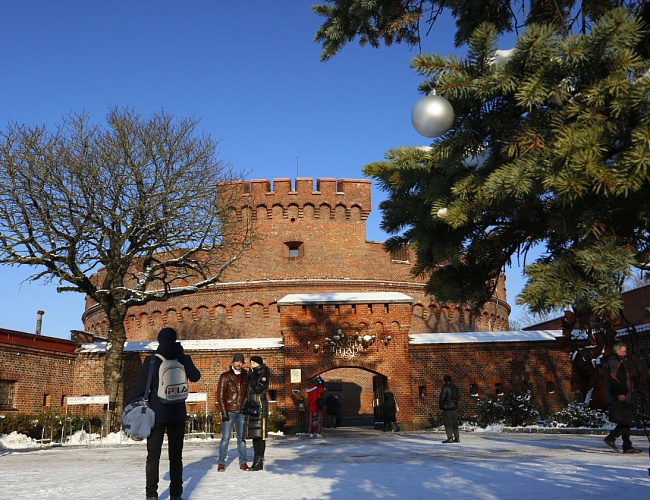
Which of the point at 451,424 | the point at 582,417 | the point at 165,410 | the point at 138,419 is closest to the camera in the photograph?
the point at 138,419

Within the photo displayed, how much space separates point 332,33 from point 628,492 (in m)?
4.86

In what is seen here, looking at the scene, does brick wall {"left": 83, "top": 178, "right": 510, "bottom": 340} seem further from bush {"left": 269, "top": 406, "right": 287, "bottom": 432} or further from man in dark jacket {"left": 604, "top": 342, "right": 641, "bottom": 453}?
man in dark jacket {"left": 604, "top": 342, "right": 641, "bottom": 453}

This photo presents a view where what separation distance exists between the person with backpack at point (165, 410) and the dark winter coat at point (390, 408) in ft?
42.8

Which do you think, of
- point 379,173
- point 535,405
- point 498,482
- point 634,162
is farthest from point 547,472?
point 535,405

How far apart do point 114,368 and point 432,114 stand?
56.7 feet

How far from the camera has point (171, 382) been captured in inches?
226

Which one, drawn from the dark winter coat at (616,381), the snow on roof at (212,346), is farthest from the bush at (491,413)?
the dark winter coat at (616,381)

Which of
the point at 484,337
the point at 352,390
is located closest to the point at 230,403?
the point at 484,337

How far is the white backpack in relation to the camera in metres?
5.69

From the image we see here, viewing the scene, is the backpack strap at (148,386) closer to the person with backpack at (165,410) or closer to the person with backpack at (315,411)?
the person with backpack at (165,410)

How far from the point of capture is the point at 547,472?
7.10 meters

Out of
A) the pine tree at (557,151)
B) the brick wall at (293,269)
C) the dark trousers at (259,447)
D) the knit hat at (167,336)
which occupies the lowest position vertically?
the dark trousers at (259,447)

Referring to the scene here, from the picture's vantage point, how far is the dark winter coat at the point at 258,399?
27.6ft

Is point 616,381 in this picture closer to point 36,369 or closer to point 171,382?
point 171,382
